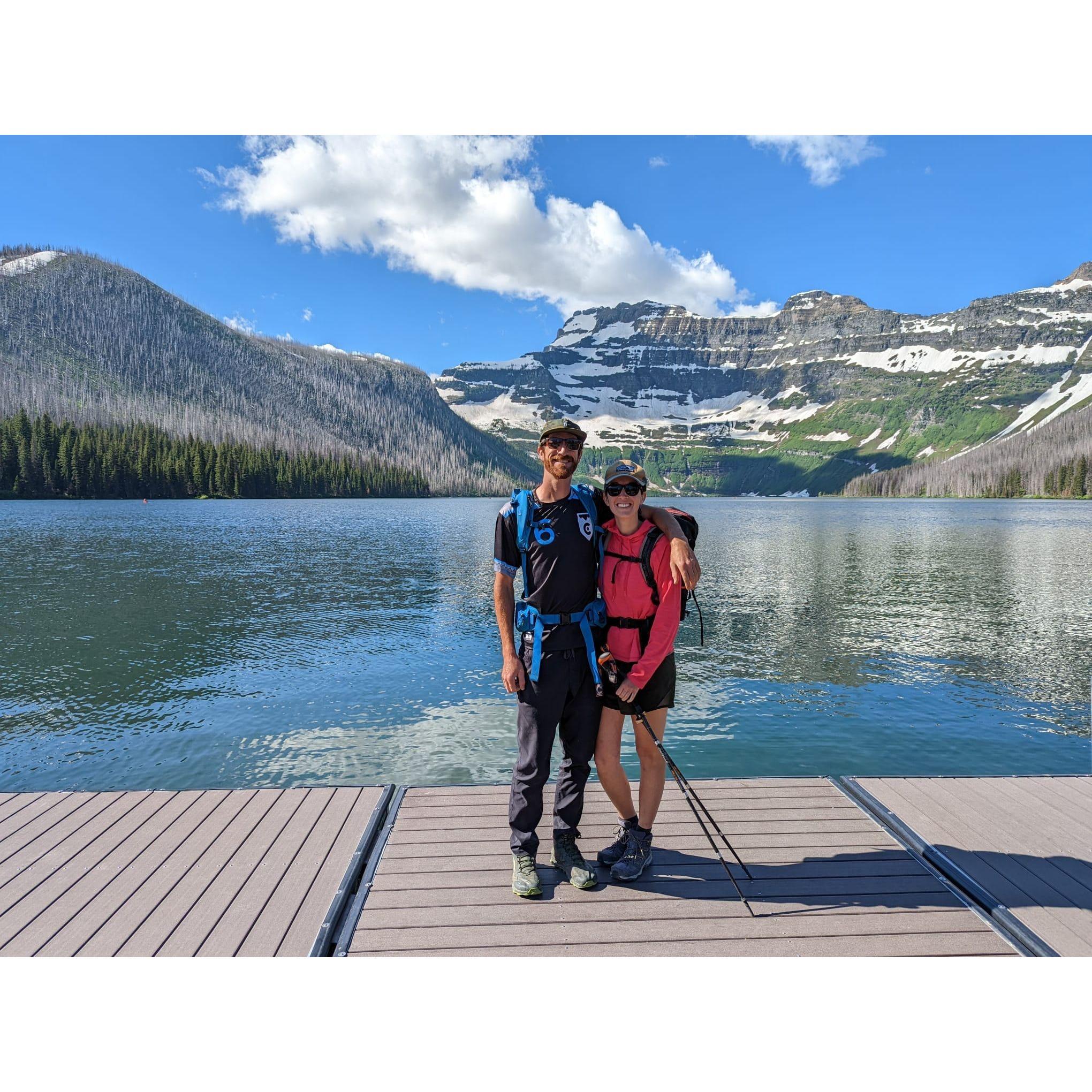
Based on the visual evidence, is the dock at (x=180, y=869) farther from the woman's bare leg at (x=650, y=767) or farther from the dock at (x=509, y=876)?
the woman's bare leg at (x=650, y=767)

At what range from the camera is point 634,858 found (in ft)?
19.2

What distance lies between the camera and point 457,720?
15281mm

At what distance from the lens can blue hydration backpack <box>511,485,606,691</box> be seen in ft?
18.4

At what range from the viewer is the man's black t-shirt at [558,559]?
18.4 feet

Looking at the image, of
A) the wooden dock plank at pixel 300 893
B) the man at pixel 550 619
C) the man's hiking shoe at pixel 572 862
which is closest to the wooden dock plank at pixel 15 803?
the wooden dock plank at pixel 300 893

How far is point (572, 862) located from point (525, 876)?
1.38 feet

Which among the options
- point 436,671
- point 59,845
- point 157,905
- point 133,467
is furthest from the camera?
point 133,467

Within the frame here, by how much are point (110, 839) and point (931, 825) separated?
7.91m

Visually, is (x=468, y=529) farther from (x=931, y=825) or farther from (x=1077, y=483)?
(x=1077, y=483)

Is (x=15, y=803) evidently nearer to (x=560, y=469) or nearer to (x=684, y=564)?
(x=560, y=469)

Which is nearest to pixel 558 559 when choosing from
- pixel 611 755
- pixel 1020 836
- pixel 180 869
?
pixel 611 755

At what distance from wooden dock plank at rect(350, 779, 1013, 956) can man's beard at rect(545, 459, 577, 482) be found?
10.9 feet
